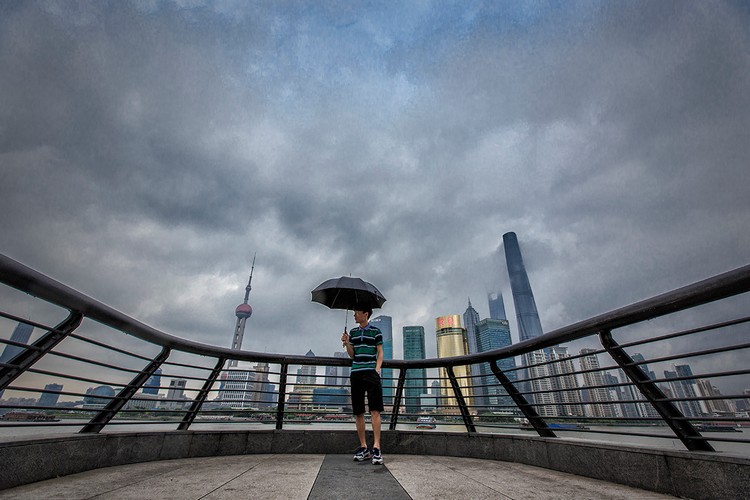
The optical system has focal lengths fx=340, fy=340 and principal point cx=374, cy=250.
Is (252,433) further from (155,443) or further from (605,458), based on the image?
(605,458)

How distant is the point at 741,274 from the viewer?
197cm

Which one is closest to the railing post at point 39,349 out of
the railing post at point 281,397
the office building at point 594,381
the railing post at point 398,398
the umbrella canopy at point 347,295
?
the railing post at point 281,397

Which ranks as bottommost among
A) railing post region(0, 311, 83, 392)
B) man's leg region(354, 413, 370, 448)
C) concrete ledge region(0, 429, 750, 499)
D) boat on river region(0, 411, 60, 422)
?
concrete ledge region(0, 429, 750, 499)

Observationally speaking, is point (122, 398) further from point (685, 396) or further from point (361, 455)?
point (685, 396)

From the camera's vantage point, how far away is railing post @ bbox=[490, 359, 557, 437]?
141 inches

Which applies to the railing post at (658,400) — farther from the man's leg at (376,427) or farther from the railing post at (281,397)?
the railing post at (281,397)

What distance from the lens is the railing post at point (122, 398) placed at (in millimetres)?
2951

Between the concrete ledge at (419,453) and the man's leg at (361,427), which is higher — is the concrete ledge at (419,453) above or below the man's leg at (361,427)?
below

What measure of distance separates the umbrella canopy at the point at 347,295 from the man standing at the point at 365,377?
0.53 m

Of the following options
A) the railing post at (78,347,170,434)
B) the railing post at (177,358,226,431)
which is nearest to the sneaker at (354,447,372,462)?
the railing post at (177,358,226,431)

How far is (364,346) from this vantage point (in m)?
3.96

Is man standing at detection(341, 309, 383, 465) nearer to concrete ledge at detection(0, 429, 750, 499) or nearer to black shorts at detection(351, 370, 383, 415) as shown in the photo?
black shorts at detection(351, 370, 383, 415)

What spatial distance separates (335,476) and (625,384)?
7.72 ft

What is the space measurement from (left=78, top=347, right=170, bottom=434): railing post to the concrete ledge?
0.11m
